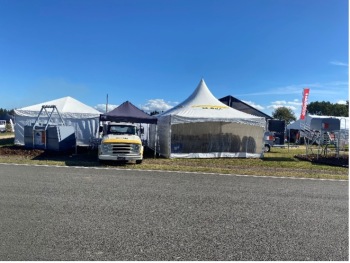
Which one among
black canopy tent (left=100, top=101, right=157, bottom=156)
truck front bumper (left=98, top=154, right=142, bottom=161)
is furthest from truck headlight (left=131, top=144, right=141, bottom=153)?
black canopy tent (left=100, top=101, right=157, bottom=156)

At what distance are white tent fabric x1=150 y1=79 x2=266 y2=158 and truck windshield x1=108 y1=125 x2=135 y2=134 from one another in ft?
8.74

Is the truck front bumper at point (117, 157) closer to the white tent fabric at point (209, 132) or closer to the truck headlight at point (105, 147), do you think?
the truck headlight at point (105, 147)

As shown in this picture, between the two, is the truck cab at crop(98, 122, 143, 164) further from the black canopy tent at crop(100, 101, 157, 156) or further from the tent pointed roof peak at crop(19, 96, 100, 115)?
the tent pointed roof peak at crop(19, 96, 100, 115)

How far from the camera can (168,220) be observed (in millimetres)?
6012

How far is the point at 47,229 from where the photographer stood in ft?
17.3

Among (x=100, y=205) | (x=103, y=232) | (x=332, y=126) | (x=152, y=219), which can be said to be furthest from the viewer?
(x=332, y=126)

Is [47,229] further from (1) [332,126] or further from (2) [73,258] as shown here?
(1) [332,126]

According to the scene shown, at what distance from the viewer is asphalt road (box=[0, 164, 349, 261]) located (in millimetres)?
4512

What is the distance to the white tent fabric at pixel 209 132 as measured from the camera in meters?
18.2

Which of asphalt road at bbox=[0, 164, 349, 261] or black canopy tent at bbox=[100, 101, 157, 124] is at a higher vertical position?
black canopy tent at bbox=[100, 101, 157, 124]

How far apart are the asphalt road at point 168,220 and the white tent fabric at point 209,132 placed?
792cm

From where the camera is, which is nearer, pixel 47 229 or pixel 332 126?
pixel 47 229

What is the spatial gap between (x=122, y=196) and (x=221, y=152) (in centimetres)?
1186

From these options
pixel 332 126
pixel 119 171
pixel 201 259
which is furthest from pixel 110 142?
pixel 332 126
